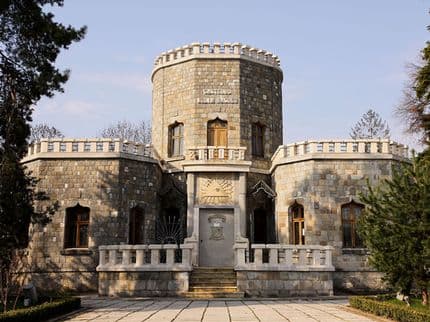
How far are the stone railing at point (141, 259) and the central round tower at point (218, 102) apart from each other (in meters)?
6.09

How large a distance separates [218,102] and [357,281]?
9.76m

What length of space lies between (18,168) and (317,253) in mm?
10359

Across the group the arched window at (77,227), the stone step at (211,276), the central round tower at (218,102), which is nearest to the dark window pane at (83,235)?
the arched window at (77,227)

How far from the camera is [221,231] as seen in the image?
2092 centimetres

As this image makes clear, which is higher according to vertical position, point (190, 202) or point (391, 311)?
point (190, 202)

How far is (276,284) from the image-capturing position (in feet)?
56.8

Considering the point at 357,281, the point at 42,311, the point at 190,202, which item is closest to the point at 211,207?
the point at 190,202

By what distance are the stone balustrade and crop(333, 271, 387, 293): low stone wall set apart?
1069 centimetres

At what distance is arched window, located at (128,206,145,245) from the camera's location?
20.6m

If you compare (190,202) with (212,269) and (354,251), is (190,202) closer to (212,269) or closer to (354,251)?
(212,269)

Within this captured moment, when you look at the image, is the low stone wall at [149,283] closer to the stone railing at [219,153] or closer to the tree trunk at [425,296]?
the stone railing at [219,153]

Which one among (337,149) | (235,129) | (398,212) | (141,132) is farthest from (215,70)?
(141,132)

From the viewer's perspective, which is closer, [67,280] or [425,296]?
[425,296]

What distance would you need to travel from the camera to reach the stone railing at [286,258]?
17.4 meters
